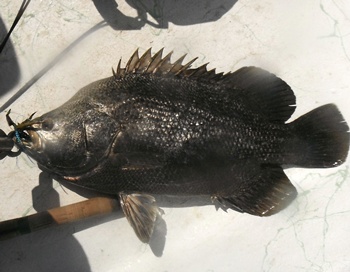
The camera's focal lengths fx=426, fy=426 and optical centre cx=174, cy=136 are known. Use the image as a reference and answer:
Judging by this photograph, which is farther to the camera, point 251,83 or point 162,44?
point 162,44

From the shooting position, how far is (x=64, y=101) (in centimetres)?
307

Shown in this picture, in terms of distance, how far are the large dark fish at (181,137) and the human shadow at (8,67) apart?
51 centimetres

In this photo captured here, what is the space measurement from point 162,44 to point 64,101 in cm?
83

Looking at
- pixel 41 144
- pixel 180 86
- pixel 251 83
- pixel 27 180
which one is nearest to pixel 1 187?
pixel 27 180

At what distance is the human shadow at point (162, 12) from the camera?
3.16 metres

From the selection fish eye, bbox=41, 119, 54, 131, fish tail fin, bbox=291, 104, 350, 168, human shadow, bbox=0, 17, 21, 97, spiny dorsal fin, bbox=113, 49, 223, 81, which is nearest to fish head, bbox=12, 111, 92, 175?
fish eye, bbox=41, 119, 54, 131

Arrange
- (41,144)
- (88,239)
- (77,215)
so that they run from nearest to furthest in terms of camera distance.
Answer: (41,144), (77,215), (88,239)

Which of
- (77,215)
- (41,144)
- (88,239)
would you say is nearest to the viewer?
(41,144)

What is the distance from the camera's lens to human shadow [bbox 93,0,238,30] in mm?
3156

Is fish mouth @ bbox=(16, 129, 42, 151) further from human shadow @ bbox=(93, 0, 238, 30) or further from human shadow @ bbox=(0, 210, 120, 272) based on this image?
human shadow @ bbox=(93, 0, 238, 30)

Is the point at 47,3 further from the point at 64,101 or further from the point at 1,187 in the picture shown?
the point at 1,187

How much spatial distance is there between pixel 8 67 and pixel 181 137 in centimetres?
141

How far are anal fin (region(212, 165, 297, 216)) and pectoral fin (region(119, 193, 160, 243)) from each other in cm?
44

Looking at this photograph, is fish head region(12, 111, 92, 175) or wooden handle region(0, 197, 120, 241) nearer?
fish head region(12, 111, 92, 175)
